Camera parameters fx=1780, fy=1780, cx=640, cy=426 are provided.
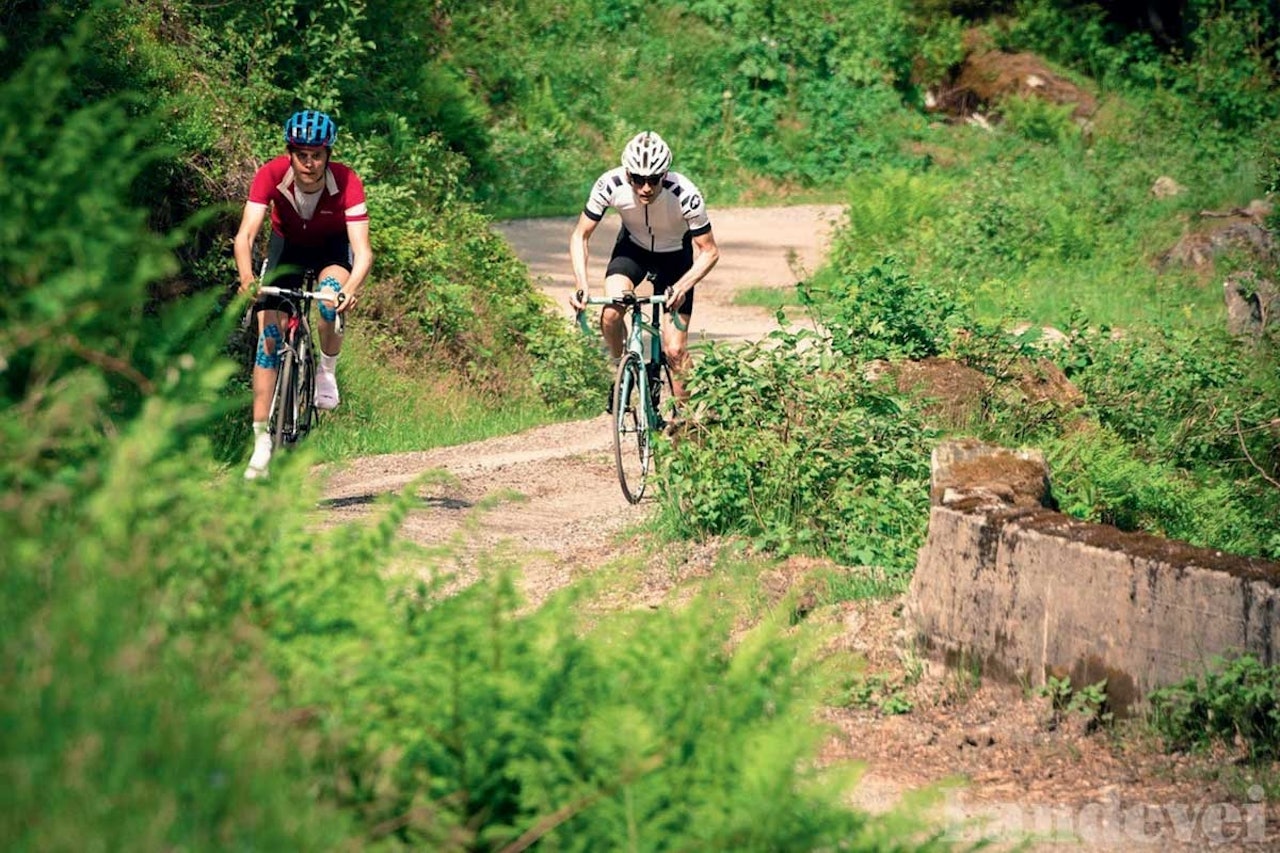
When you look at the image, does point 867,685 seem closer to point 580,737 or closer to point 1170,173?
point 580,737

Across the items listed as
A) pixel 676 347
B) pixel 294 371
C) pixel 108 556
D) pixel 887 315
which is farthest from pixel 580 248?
pixel 108 556

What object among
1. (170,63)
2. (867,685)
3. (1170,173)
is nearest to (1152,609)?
(867,685)

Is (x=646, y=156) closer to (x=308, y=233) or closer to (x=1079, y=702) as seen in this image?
(x=308, y=233)

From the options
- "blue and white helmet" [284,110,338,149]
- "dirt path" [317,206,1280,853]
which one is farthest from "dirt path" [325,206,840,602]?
"blue and white helmet" [284,110,338,149]

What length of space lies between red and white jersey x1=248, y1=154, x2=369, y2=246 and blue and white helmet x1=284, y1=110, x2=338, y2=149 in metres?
0.28

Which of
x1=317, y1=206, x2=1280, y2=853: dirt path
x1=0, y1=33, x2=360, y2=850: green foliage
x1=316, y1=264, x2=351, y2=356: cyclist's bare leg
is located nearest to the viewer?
x1=0, y1=33, x2=360, y2=850: green foliage

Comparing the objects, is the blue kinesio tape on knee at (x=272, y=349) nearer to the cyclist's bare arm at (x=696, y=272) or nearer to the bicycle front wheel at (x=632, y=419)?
the bicycle front wheel at (x=632, y=419)

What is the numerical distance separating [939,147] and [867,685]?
23.9 m

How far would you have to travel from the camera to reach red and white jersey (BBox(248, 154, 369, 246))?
9.55 m

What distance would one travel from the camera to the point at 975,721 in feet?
23.2

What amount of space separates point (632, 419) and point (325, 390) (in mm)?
1972

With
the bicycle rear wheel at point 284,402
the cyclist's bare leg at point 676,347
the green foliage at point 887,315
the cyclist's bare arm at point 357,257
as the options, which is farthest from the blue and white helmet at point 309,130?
the green foliage at point 887,315

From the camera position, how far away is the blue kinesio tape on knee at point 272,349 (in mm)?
9555

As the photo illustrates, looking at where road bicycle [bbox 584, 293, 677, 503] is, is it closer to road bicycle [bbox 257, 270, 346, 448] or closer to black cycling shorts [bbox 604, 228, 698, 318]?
black cycling shorts [bbox 604, 228, 698, 318]
